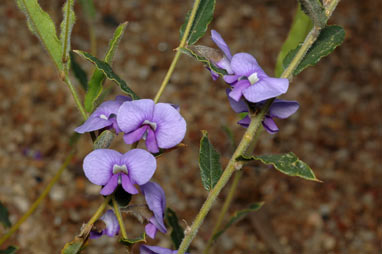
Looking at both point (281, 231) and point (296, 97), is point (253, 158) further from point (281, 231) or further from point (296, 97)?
point (296, 97)

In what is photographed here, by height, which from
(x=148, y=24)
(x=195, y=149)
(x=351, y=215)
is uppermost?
(x=148, y=24)

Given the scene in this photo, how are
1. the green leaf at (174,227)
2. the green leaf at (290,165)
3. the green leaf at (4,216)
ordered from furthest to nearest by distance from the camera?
the green leaf at (4,216) < the green leaf at (174,227) < the green leaf at (290,165)

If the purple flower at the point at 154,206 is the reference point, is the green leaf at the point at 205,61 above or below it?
above

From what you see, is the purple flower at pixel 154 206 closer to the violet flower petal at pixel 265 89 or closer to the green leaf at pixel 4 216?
the violet flower petal at pixel 265 89

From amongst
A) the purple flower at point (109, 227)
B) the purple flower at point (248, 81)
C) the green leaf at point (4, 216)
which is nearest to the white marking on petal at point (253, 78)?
the purple flower at point (248, 81)

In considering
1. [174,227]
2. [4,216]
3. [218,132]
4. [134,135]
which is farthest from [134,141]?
[218,132]

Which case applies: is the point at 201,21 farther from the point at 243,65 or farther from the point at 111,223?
the point at 111,223

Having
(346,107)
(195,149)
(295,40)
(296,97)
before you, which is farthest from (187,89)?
(295,40)

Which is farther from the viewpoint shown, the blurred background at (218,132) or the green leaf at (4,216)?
the blurred background at (218,132)
